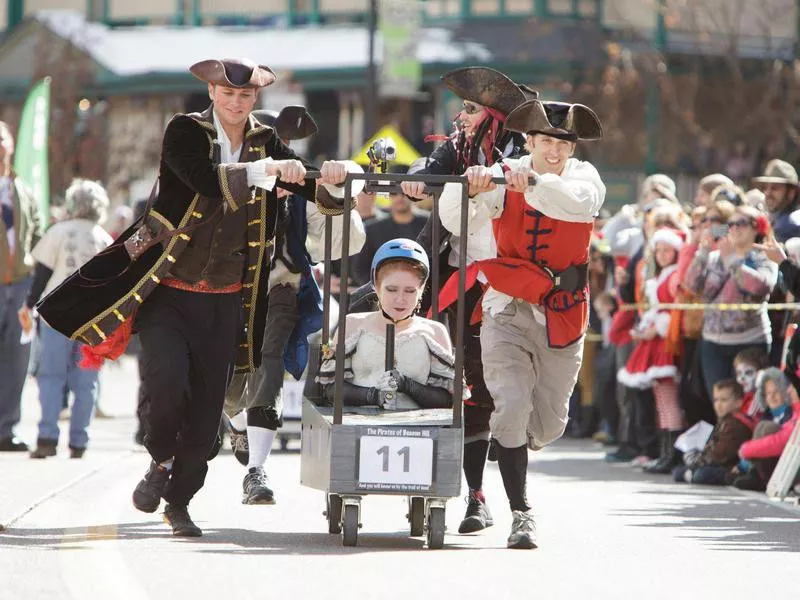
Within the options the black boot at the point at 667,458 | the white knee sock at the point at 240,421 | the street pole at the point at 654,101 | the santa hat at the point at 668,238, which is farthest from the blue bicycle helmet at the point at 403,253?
the street pole at the point at 654,101

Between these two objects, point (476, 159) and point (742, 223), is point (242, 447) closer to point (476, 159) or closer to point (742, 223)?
point (476, 159)

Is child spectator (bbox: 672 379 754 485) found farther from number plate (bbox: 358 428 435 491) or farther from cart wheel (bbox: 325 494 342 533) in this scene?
number plate (bbox: 358 428 435 491)

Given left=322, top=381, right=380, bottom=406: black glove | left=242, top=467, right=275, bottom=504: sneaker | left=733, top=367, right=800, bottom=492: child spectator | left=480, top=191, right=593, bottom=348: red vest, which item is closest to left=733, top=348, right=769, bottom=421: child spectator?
left=733, top=367, right=800, bottom=492: child spectator

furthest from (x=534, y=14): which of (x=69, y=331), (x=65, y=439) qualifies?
(x=69, y=331)

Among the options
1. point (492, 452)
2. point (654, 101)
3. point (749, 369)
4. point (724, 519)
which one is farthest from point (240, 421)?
point (654, 101)

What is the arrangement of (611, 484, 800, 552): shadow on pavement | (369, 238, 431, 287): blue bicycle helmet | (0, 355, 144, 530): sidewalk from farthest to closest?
1. (0, 355, 144, 530): sidewalk
2. (611, 484, 800, 552): shadow on pavement
3. (369, 238, 431, 287): blue bicycle helmet

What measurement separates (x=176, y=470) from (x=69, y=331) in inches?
33.0

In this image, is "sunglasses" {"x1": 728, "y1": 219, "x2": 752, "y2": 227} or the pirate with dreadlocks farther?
"sunglasses" {"x1": 728, "y1": 219, "x2": 752, "y2": 227}

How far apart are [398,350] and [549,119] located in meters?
1.31

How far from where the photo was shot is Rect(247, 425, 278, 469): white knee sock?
11664 mm

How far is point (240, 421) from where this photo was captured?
11.8 m

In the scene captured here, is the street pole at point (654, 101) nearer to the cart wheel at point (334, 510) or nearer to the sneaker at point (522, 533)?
the cart wheel at point (334, 510)

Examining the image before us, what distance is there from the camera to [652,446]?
53.2ft

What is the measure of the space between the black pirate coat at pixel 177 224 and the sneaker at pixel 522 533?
Result: 1681 millimetres
